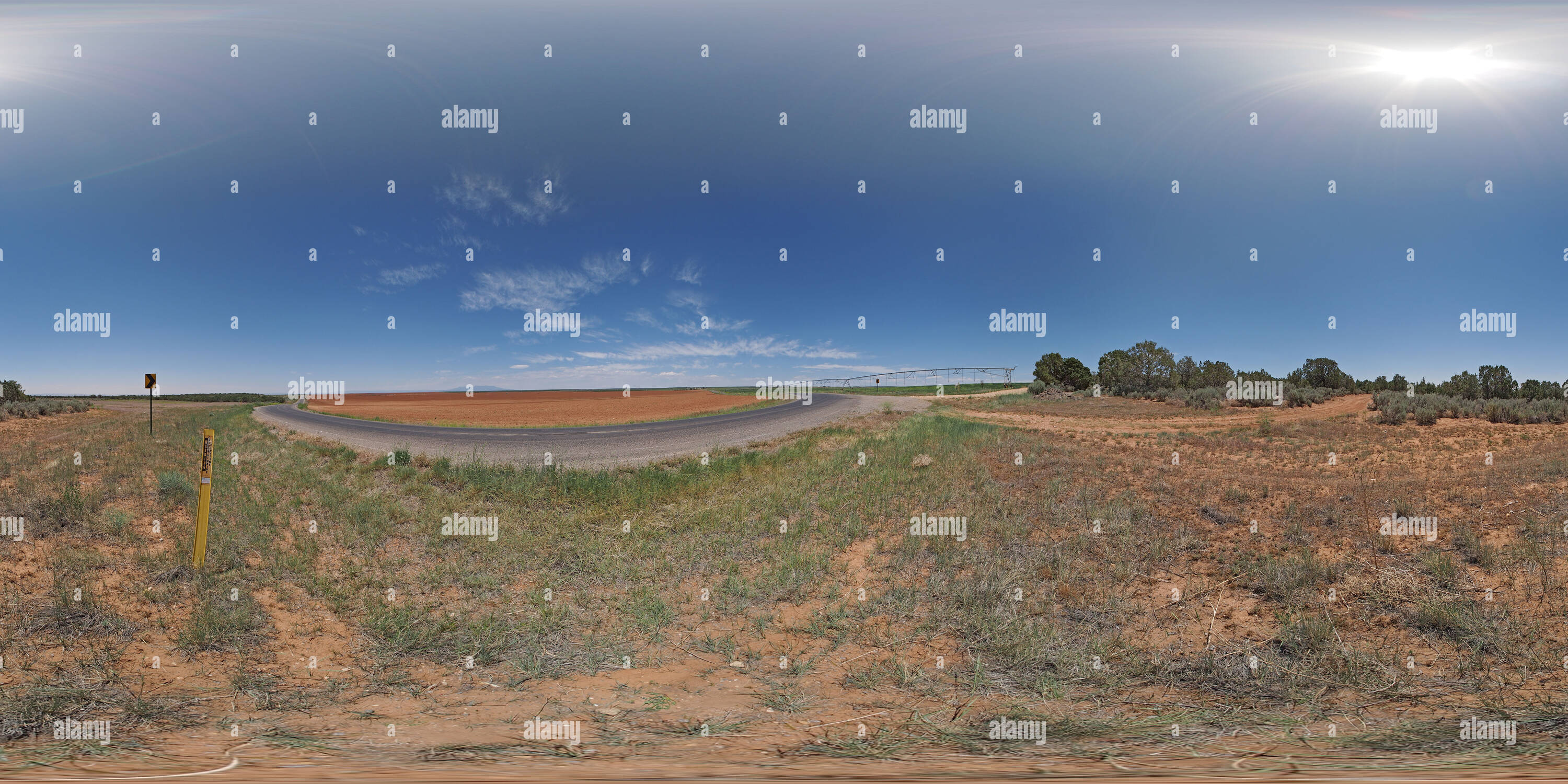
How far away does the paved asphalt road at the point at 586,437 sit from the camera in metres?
13.9

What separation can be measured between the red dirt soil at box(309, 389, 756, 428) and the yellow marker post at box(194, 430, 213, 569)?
2000 cm

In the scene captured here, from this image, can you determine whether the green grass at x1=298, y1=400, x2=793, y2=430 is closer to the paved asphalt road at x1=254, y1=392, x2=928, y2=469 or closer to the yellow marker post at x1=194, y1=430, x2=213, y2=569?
the paved asphalt road at x1=254, y1=392, x2=928, y2=469

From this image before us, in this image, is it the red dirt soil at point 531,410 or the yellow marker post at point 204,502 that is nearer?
the yellow marker post at point 204,502

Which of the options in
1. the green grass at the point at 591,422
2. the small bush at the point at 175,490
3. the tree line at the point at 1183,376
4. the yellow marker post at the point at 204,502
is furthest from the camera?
the tree line at the point at 1183,376

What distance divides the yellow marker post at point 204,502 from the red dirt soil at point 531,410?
20.0 metres

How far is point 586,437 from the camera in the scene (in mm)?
19391

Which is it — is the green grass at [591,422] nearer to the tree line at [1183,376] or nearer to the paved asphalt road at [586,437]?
the paved asphalt road at [586,437]

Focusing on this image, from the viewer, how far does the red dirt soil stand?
28.8m

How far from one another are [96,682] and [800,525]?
6.47m

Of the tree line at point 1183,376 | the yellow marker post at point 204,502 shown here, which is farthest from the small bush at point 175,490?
the tree line at point 1183,376

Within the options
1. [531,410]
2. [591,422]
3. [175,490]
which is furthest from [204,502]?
[531,410]

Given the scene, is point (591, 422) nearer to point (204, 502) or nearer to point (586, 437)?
point (586, 437)

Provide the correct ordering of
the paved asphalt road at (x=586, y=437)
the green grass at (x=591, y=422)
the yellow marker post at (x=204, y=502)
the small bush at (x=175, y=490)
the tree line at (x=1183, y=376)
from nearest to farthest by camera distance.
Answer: the yellow marker post at (x=204, y=502) → the small bush at (x=175, y=490) → the paved asphalt road at (x=586, y=437) → the green grass at (x=591, y=422) → the tree line at (x=1183, y=376)

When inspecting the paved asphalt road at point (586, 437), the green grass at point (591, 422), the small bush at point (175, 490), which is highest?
the green grass at point (591, 422)
